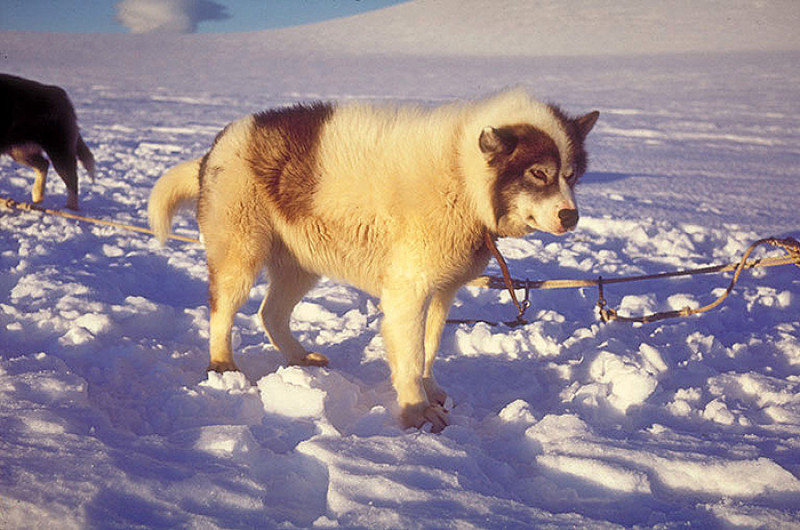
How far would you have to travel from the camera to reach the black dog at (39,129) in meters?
6.05

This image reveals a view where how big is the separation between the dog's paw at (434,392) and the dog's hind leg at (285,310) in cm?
70

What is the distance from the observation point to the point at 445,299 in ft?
10.0

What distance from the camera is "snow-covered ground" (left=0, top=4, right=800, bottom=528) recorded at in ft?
6.50

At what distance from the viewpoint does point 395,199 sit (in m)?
2.70

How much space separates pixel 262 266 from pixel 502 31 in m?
55.3

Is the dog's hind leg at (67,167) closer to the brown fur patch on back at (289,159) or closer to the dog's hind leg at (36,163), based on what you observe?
the dog's hind leg at (36,163)

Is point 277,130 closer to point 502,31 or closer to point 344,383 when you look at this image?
point 344,383

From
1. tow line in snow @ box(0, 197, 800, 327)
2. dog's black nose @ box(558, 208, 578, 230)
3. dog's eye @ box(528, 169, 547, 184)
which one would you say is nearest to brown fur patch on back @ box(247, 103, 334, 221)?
tow line in snow @ box(0, 197, 800, 327)

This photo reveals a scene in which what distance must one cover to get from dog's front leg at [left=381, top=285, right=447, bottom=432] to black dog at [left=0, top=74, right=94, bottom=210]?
525cm

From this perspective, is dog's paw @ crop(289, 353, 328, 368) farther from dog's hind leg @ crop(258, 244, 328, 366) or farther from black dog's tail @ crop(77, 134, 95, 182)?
black dog's tail @ crop(77, 134, 95, 182)

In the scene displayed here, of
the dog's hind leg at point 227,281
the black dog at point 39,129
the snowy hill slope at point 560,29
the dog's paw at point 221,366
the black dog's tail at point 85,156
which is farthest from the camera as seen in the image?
the snowy hill slope at point 560,29

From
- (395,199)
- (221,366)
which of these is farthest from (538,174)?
(221,366)

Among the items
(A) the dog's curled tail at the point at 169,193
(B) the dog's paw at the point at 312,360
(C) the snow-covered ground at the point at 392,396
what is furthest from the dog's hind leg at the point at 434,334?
(A) the dog's curled tail at the point at 169,193

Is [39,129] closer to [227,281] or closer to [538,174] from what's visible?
[227,281]
